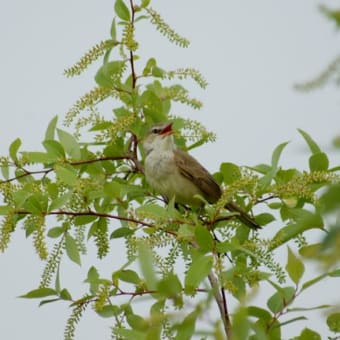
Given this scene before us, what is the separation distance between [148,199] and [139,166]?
0.84 feet

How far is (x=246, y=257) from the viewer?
2.61 metres

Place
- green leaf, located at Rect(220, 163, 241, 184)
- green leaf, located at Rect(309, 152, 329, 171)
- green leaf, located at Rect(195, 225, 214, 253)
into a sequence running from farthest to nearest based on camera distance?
green leaf, located at Rect(220, 163, 241, 184) < green leaf, located at Rect(309, 152, 329, 171) < green leaf, located at Rect(195, 225, 214, 253)

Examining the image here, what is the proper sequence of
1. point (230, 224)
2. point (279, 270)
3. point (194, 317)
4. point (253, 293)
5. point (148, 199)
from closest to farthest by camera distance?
1. point (253, 293)
2. point (194, 317)
3. point (279, 270)
4. point (230, 224)
5. point (148, 199)

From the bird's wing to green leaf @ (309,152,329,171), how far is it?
1693mm

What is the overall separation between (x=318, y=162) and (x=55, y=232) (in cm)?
100

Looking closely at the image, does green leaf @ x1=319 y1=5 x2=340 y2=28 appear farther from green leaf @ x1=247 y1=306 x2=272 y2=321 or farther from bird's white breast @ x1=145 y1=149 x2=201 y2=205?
bird's white breast @ x1=145 y1=149 x2=201 y2=205

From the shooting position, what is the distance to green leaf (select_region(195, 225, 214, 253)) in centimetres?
208

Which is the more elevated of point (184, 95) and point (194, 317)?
point (184, 95)

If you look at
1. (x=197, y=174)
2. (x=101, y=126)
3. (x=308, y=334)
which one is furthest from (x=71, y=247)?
(x=197, y=174)

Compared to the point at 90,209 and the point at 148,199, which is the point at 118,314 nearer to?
the point at 90,209

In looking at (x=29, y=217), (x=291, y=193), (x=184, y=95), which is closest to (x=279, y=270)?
(x=291, y=193)

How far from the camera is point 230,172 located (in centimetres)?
285

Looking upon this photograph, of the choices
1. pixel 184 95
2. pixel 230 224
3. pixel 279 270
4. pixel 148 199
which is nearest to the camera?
pixel 279 270

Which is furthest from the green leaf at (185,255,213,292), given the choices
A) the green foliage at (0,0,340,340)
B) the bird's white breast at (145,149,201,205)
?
the bird's white breast at (145,149,201,205)
